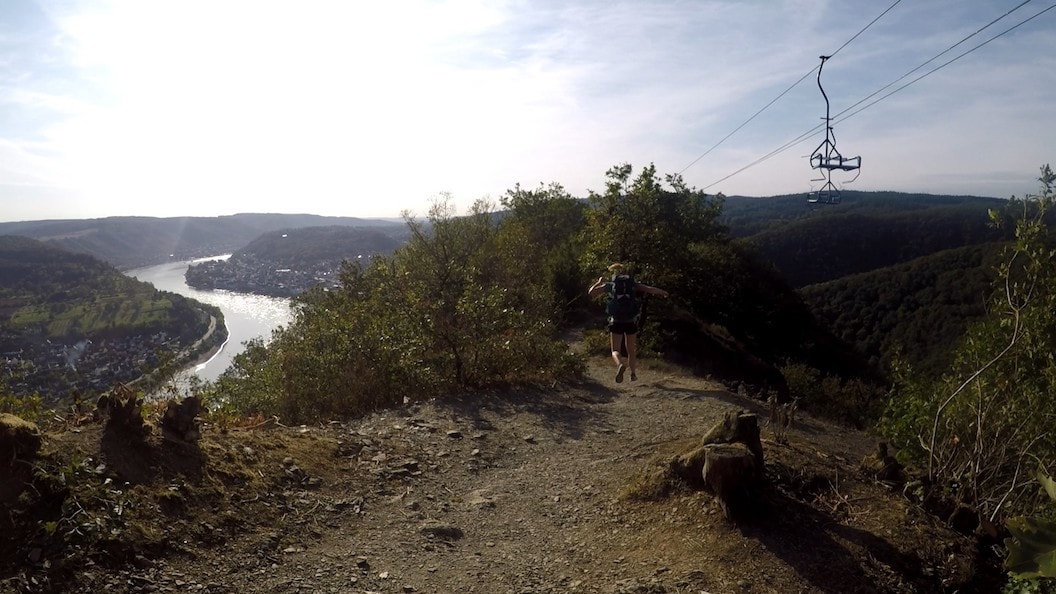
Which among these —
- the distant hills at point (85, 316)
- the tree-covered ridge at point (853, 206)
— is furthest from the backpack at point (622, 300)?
the tree-covered ridge at point (853, 206)

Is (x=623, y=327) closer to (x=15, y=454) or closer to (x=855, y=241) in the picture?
(x=15, y=454)

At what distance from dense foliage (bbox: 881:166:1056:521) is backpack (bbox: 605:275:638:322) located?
4542mm

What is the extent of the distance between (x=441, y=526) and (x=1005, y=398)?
4.84 meters

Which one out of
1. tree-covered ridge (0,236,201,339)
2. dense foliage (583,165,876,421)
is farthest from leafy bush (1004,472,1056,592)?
tree-covered ridge (0,236,201,339)

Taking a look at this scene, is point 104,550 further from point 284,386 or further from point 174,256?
point 174,256

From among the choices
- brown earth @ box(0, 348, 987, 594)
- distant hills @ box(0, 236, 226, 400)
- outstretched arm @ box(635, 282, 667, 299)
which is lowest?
distant hills @ box(0, 236, 226, 400)

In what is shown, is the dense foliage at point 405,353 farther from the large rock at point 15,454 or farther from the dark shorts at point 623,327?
the large rock at point 15,454

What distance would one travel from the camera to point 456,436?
751cm

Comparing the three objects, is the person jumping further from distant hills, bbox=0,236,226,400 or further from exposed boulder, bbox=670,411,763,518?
distant hills, bbox=0,236,226,400

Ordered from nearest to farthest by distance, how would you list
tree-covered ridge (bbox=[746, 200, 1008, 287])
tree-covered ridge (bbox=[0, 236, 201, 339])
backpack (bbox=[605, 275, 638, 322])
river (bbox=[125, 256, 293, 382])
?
backpack (bbox=[605, 275, 638, 322]) < river (bbox=[125, 256, 293, 382]) < tree-covered ridge (bbox=[0, 236, 201, 339]) < tree-covered ridge (bbox=[746, 200, 1008, 287])

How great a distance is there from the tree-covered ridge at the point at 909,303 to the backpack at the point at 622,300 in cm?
3465

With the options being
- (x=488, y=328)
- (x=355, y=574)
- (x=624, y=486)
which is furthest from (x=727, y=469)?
(x=488, y=328)

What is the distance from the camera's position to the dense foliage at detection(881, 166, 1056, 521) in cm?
473

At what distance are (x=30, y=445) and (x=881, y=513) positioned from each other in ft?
20.8
